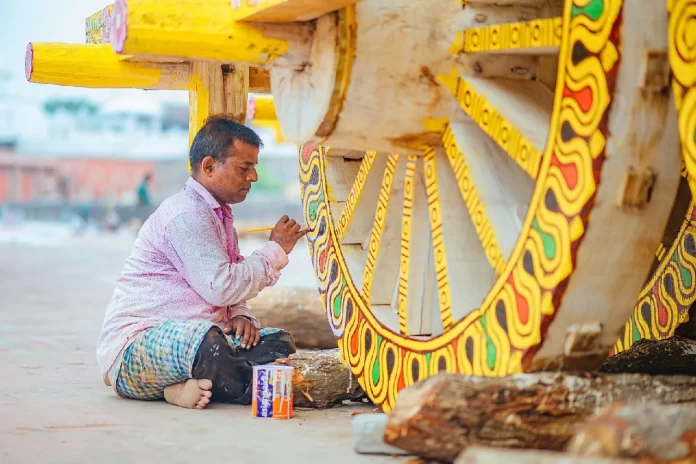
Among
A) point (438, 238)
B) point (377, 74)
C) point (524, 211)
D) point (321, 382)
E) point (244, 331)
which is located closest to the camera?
point (524, 211)

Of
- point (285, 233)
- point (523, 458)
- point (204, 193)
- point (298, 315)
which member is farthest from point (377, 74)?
point (298, 315)

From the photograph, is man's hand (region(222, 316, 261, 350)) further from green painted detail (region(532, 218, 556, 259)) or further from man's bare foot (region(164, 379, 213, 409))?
green painted detail (region(532, 218, 556, 259))

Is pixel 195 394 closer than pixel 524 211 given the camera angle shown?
No

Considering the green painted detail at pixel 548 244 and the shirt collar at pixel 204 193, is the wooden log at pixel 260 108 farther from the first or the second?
the green painted detail at pixel 548 244

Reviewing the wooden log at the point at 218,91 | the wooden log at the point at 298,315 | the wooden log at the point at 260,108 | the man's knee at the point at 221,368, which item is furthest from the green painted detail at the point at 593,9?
the wooden log at the point at 260,108

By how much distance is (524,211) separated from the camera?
290 centimetres

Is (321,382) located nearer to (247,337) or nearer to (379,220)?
(247,337)

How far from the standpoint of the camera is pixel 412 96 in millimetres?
3082

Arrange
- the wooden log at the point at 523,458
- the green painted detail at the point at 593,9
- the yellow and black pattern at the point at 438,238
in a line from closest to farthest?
1. the wooden log at the point at 523,458
2. the green painted detail at the point at 593,9
3. the yellow and black pattern at the point at 438,238

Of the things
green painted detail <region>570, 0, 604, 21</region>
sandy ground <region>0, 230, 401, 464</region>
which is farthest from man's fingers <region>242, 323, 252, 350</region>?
green painted detail <region>570, 0, 604, 21</region>

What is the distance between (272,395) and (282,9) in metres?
1.35

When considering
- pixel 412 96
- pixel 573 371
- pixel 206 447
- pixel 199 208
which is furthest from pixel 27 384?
pixel 573 371

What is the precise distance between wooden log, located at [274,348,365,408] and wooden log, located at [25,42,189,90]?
1.66 m

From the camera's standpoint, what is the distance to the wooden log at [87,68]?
4.51 meters
